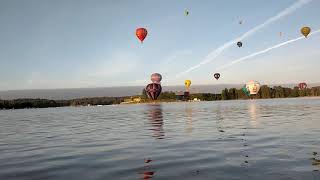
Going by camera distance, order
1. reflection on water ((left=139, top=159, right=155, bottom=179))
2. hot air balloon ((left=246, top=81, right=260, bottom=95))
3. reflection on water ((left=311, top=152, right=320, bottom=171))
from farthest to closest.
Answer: hot air balloon ((left=246, top=81, right=260, bottom=95))
reflection on water ((left=311, top=152, right=320, bottom=171))
reflection on water ((left=139, top=159, right=155, bottom=179))

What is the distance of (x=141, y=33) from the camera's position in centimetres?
10981

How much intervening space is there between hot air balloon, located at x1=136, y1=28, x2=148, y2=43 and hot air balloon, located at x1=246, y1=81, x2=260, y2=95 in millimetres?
71586

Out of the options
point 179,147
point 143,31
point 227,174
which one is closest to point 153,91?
point 143,31

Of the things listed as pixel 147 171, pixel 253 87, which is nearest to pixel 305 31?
pixel 253 87

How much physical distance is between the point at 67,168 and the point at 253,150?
9612 mm

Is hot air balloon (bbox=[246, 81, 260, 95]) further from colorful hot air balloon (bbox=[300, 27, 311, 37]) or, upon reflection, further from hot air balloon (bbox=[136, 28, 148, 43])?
hot air balloon (bbox=[136, 28, 148, 43])

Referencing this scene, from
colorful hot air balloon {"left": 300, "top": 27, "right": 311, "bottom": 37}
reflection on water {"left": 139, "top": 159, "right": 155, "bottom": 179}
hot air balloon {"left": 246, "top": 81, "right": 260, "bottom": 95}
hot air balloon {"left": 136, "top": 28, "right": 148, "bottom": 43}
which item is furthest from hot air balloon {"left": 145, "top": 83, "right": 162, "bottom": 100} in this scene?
reflection on water {"left": 139, "top": 159, "right": 155, "bottom": 179}

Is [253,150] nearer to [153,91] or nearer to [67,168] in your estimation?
[67,168]

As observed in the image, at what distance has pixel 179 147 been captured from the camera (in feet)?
79.8

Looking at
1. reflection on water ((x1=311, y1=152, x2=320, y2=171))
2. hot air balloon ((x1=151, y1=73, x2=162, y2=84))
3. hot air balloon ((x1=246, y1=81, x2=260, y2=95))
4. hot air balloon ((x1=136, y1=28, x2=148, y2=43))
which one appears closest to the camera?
reflection on water ((x1=311, y1=152, x2=320, y2=171))

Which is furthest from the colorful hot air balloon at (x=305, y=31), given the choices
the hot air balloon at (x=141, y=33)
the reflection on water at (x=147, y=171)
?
the reflection on water at (x=147, y=171)

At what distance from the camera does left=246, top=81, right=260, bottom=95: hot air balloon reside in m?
168

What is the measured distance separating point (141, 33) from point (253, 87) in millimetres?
74213

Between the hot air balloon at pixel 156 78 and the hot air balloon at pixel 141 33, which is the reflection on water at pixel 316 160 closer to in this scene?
the hot air balloon at pixel 141 33
